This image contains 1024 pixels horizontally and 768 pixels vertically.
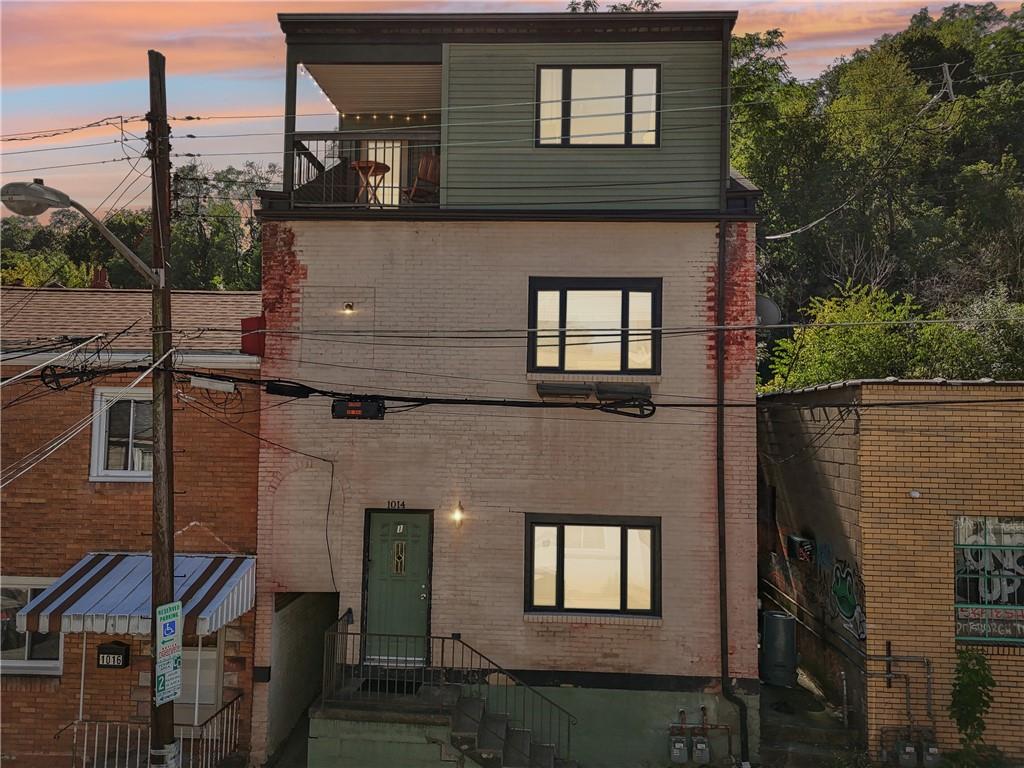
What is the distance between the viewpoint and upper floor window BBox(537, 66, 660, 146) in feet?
42.5

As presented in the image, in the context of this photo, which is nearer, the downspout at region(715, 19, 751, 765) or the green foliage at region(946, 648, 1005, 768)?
the green foliage at region(946, 648, 1005, 768)

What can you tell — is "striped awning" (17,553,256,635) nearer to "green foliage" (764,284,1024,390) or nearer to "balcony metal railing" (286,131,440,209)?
"balcony metal railing" (286,131,440,209)

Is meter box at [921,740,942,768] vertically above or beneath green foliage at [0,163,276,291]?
beneath

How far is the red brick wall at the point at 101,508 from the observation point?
12328 millimetres

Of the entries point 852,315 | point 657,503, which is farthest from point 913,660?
point 852,315

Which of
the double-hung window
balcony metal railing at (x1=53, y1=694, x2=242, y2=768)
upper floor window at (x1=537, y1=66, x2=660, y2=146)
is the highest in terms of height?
upper floor window at (x1=537, y1=66, x2=660, y2=146)

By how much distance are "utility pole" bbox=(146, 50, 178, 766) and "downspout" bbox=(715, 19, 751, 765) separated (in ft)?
25.5

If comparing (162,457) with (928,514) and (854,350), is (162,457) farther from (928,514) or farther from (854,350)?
(854,350)

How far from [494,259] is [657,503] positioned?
4.66 metres

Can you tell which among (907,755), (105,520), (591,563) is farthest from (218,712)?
(907,755)

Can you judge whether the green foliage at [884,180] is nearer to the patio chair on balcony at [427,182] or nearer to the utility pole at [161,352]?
the patio chair on balcony at [427,182]

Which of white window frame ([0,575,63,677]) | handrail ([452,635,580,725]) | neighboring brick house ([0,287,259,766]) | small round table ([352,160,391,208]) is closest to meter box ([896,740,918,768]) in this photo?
handrail ([452,635,580,725])

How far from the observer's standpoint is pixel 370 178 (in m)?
13.4

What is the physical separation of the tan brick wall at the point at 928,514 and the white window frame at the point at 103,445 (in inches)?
443
